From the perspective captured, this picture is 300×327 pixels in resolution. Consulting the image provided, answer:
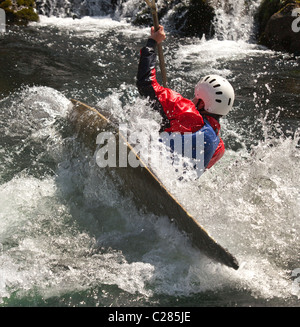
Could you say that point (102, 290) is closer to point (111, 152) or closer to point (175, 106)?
point (111, 152)

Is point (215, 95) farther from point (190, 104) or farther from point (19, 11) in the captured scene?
point (19, 11)

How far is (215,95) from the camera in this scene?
15.5 ft

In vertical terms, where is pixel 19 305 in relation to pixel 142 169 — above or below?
below

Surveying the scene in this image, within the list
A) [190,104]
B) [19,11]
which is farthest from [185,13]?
[190,104]

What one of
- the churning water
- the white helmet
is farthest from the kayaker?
the churning water

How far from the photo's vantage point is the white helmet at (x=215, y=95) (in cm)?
474

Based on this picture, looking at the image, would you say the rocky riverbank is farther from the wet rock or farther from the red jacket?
the red jacket

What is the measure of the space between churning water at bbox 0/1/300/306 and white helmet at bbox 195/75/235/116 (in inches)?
25.3

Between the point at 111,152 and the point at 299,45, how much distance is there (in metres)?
7.94

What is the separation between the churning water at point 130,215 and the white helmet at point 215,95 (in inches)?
25.3

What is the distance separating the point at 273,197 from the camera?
4.91 metres

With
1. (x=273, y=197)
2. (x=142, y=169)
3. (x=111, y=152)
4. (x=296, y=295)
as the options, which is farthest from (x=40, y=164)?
(x=296, y=295)

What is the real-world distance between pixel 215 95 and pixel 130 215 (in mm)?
1649
